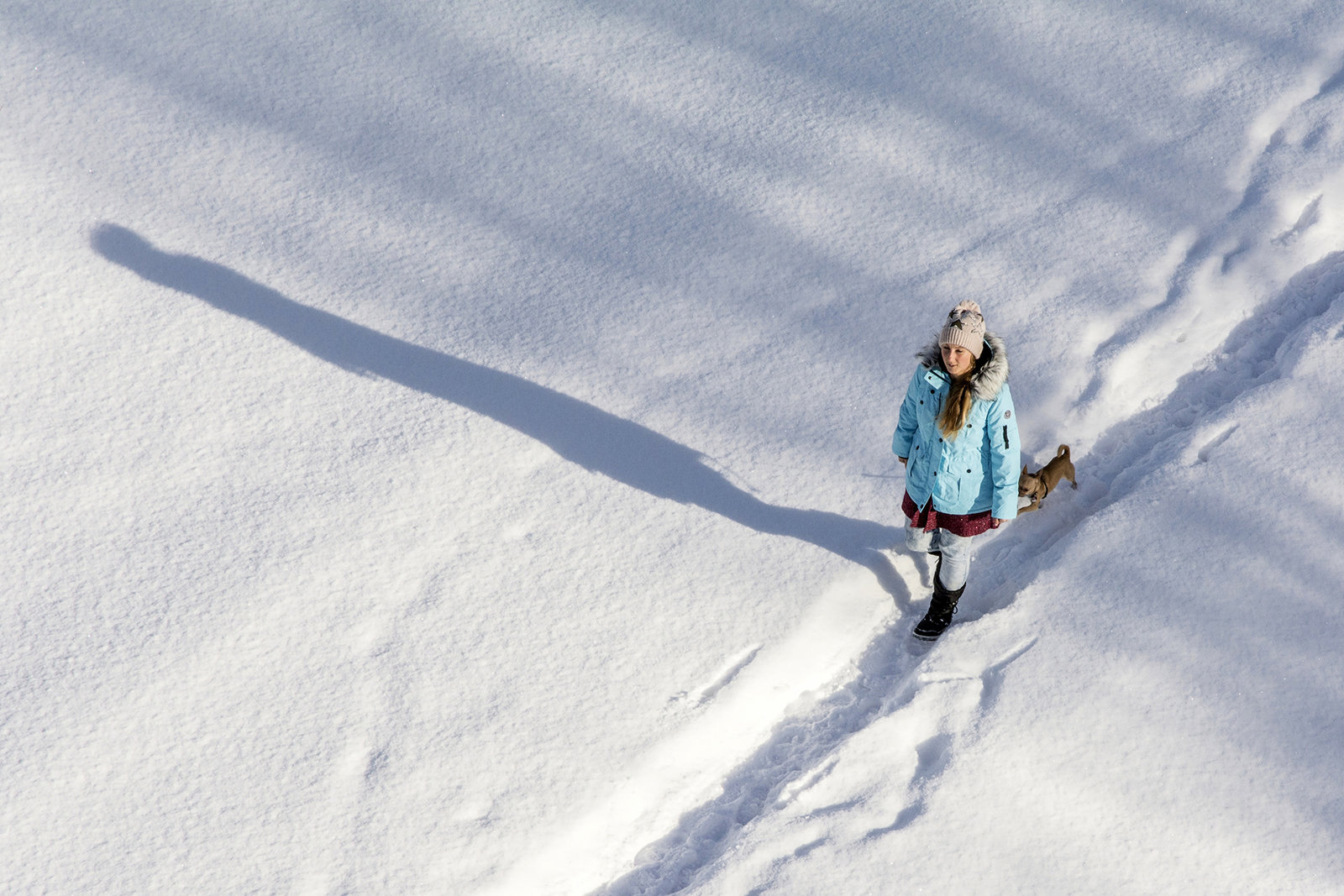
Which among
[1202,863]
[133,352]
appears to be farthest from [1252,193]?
[133,352]

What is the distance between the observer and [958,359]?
123 inches

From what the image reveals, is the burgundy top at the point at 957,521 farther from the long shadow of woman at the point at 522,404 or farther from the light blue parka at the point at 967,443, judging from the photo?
the long shadow of woman at the point at 522,404

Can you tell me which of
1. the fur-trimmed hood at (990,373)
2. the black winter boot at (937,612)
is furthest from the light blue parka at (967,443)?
the black winter boot at (937,612)

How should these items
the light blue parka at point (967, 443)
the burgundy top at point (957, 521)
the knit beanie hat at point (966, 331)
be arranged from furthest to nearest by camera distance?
the burgundy top at point (957, 521) < the light blue parka at point (967, 443) < the knit beanie hat at point (966, 331)

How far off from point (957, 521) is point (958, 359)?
622mm

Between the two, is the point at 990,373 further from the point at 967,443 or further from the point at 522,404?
the point at 522,404

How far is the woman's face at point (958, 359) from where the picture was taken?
3.12 m

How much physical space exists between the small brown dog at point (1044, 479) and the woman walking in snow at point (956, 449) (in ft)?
1.40

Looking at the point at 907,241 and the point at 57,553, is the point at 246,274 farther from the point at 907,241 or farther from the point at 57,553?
the point at 907,241

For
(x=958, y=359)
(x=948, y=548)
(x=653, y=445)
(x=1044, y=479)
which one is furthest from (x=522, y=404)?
(x=1044, y=479)

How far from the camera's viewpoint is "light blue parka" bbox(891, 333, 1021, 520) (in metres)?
3.21

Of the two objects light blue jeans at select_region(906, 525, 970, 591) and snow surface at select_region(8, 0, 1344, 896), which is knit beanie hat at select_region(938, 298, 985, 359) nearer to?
light blue jeans at select_region(906, 525, 970, 591)

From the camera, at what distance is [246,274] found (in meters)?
4.88

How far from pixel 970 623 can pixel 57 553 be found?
3.30m
